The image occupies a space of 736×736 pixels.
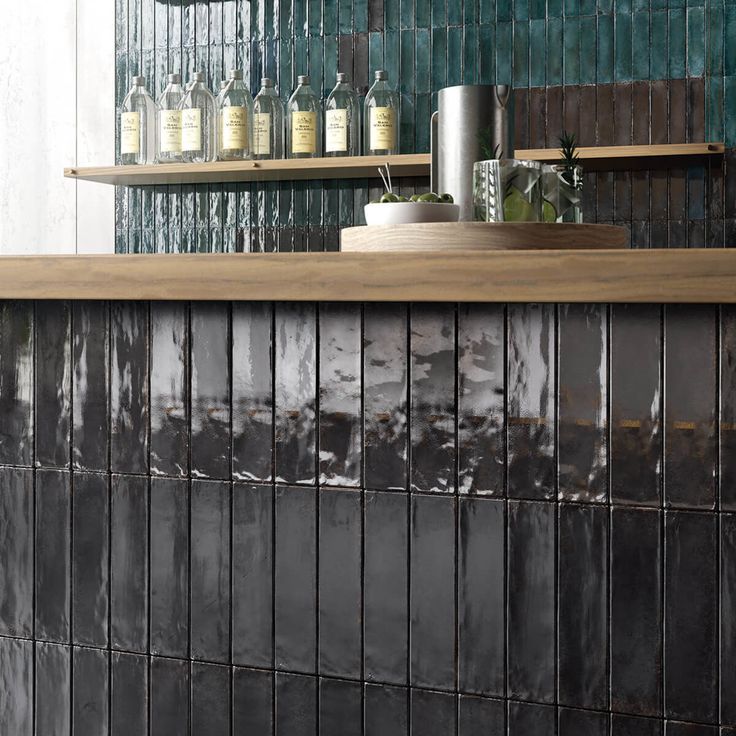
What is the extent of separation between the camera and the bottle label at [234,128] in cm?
300

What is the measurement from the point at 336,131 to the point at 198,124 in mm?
441

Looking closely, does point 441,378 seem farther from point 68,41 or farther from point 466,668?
point 68,41

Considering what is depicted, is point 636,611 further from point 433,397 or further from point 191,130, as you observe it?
point 191,130

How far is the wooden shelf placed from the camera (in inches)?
44.3

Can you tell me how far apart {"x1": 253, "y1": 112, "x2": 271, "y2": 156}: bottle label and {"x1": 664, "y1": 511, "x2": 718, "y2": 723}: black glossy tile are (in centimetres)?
213

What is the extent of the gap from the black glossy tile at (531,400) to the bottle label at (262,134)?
193 cm

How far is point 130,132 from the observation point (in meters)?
3.17

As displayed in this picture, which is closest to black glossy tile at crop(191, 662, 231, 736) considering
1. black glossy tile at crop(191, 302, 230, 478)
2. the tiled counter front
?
the tiled counter front

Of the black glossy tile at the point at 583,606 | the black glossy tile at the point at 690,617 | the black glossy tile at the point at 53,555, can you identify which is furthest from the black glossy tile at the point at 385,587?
the black glossy tile at the point at 53,555

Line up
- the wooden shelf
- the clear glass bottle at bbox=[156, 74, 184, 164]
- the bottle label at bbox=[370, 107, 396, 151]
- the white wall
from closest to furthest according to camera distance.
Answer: the wooden shelf
the bottle label at bbox=[370, 107, 396, 151]
the clear glass bottle at bbox=[156, 74, 184, 164]
the white wall

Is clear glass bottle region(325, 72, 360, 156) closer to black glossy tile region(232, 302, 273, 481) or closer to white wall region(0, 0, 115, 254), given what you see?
white wall region(0, 0, 115, 254)

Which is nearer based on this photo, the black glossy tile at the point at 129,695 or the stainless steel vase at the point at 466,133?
the black glossy tile at the point at 129,695

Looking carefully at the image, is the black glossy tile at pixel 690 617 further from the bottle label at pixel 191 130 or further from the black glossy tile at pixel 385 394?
the bottle label at pixel 191 130

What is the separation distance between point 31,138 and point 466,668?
2.84m
